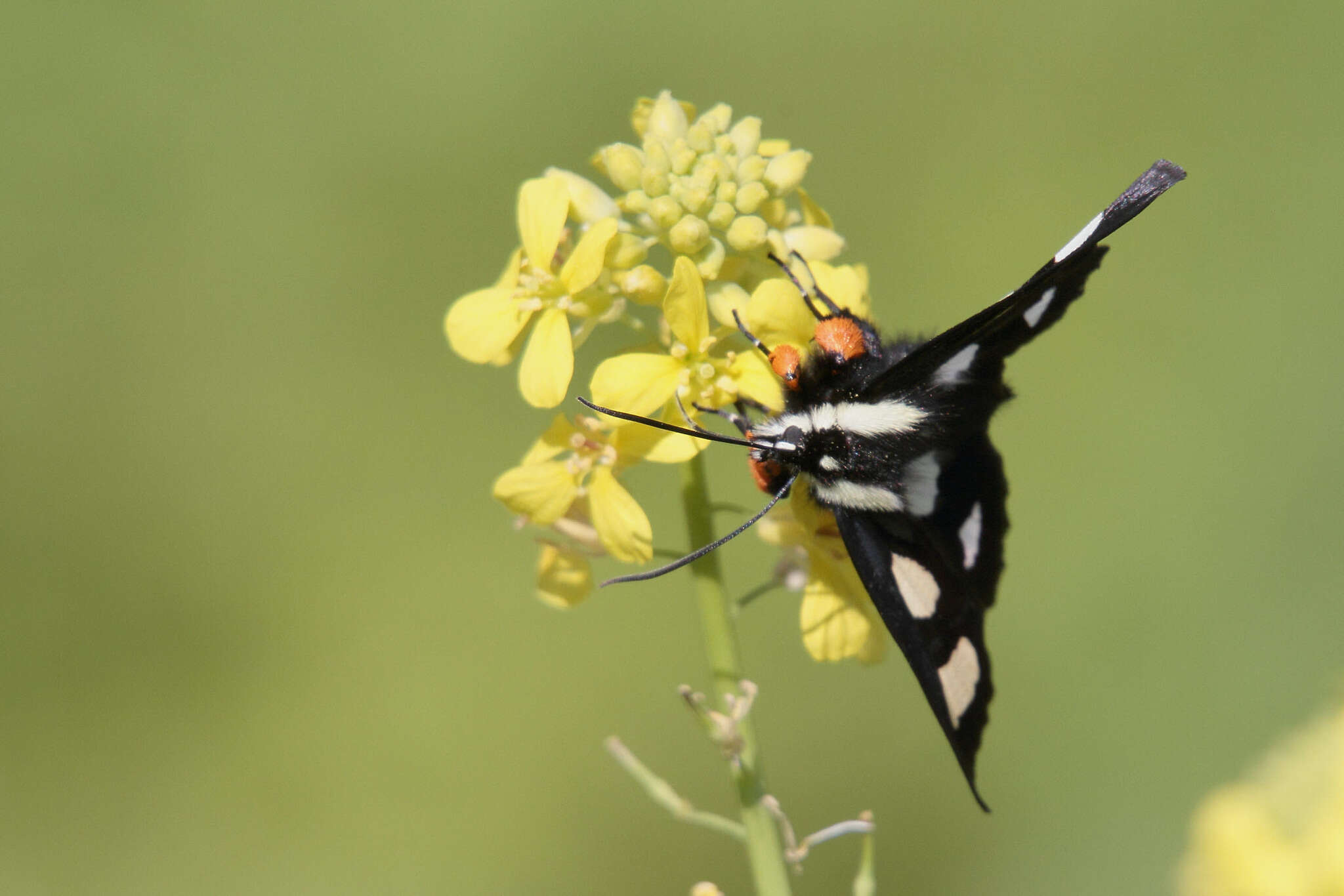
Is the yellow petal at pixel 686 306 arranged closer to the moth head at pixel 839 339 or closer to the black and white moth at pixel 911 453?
the black and white moth at pixel 911 453

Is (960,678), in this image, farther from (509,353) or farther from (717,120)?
(717,120)

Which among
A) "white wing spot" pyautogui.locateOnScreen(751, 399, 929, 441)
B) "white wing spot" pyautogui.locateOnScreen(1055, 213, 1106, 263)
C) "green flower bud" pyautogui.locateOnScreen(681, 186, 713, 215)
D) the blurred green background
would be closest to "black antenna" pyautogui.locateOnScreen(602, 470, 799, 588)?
"white wing spot" pyautogui.locateOnScreen(751, 399, 929, 441)

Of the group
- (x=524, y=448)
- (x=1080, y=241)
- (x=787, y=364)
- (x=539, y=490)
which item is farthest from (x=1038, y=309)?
(x=524, y=448)

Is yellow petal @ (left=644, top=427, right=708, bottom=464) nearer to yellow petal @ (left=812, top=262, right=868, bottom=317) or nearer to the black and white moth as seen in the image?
the black and white moth

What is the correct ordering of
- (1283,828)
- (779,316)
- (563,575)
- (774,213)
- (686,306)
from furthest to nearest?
(563,575), (774,213), (1283,828), (779,316), (686,306)

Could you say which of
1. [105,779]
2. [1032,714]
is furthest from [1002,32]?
[105,779]

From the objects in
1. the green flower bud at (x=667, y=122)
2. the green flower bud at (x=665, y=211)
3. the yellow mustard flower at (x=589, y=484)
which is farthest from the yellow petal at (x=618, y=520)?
the green flower bud at (x=667, y=122)
